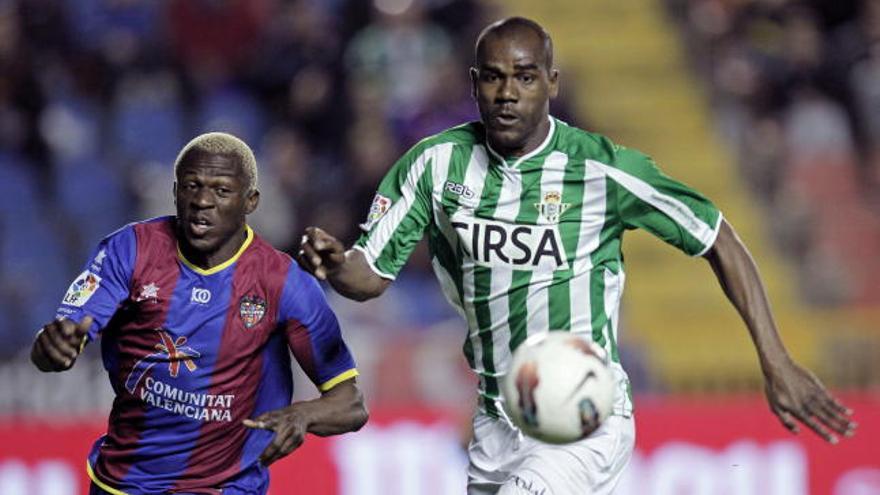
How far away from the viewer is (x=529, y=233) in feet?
18.3

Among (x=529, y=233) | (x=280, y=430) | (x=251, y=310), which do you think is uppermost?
(x=529, y=233)

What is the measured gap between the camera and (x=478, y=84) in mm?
5469

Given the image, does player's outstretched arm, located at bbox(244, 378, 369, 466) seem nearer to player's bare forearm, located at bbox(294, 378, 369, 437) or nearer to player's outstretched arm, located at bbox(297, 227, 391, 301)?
player's bare forearm, located at bbox(294, 378, 369, 437)

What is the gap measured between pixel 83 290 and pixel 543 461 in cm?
165

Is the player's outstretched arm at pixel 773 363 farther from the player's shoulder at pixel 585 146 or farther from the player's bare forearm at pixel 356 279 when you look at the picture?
the player's bare forearm at pixel 356 279

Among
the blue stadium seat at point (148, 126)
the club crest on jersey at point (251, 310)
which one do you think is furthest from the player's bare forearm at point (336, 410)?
the blue stadium seat at point (148, 126)

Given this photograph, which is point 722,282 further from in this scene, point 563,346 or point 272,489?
point 272,489

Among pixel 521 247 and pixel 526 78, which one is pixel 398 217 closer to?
pixel 521 247

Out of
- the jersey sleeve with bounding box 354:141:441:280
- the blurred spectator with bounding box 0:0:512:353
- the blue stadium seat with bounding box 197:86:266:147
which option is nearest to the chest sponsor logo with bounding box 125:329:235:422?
the jersey sleeve with bounding box 354:141:441:280

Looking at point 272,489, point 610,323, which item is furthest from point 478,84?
point 272,489

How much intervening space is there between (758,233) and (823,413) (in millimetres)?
7690

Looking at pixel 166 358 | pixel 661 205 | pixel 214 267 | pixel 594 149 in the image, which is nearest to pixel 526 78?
pixel 594 149

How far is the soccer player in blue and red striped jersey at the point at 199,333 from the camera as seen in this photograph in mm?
5434

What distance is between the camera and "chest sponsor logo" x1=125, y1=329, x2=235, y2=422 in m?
5.48
